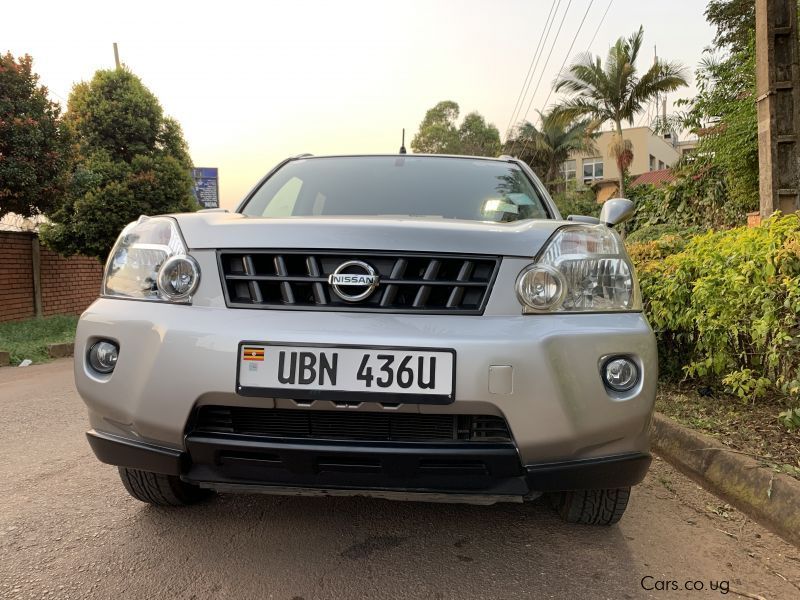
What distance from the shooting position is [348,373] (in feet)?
5.41

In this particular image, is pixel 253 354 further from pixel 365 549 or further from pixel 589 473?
pixel 589 473

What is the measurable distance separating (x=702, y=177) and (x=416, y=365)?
42.4 feet

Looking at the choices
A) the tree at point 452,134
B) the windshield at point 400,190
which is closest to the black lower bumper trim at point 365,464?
the windshield at point 400,190

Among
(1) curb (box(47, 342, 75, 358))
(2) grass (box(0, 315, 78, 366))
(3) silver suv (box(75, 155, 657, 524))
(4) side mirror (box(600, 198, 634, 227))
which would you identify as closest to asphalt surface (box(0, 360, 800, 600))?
(3) silver suv (box(75, 155, 657, 524))

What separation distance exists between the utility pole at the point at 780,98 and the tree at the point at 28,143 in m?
8.91

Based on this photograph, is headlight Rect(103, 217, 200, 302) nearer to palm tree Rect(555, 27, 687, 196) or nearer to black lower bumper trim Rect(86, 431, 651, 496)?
black lower bumper trim Rect(86, 431, 651, 496)

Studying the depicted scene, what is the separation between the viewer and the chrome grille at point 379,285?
5.81ft

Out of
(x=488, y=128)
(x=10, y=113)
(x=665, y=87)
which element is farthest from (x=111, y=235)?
(x=488, y=128)

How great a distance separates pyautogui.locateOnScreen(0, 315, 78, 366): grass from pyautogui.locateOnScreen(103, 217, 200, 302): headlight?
6208mm

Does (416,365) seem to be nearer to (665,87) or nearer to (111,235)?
(111,235)

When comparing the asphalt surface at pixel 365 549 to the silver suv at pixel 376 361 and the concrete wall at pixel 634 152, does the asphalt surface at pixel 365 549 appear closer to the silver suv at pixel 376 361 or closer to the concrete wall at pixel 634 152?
the silver suv at pixel 376 361

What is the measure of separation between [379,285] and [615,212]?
1.24 m

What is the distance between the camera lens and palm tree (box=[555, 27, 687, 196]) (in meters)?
19.5

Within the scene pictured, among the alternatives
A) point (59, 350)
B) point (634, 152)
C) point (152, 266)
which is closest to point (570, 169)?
point (634, 152)
